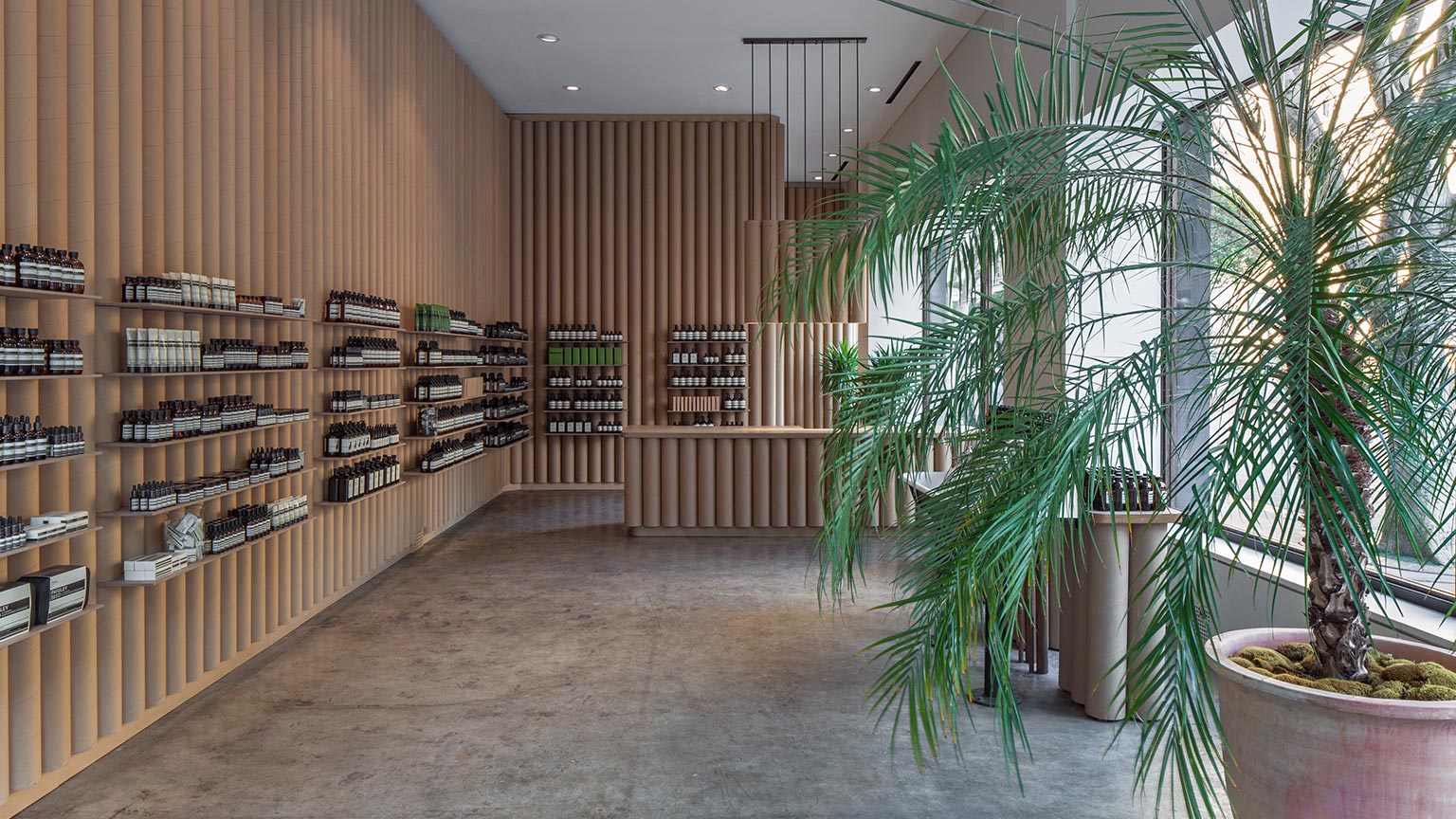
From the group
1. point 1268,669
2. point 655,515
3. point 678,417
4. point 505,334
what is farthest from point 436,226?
point 1268,669

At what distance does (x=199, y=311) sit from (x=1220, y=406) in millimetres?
4025

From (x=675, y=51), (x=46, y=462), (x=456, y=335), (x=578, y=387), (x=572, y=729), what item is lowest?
(x=572, y=729)

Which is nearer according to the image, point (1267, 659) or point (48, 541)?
point (1267, 659)

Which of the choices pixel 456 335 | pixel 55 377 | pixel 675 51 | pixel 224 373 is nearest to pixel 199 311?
pixel 224 373

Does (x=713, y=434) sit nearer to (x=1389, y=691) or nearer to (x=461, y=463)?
(x=461, y=463)

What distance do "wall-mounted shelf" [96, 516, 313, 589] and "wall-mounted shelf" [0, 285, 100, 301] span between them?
108cm

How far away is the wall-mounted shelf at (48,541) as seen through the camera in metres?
2.94

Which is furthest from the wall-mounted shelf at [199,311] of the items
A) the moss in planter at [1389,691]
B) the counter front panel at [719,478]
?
the moss in planter at [1389,691]

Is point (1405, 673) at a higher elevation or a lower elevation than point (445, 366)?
lower

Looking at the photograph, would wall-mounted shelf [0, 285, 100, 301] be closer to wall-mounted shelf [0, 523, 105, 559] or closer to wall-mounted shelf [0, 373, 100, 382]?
wall-mounted shelf [0, 373, 100, 382]

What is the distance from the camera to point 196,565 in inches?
158

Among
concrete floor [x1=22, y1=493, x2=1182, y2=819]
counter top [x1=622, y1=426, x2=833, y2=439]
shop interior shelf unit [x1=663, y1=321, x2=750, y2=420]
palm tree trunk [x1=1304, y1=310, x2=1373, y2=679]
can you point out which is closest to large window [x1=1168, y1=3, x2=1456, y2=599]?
palm tree trunk [x1=1304, y1=310, x2=1373, y2=679]

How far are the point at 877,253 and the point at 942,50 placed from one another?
7.25m

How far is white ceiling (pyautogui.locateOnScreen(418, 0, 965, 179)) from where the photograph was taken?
25.1 ft
